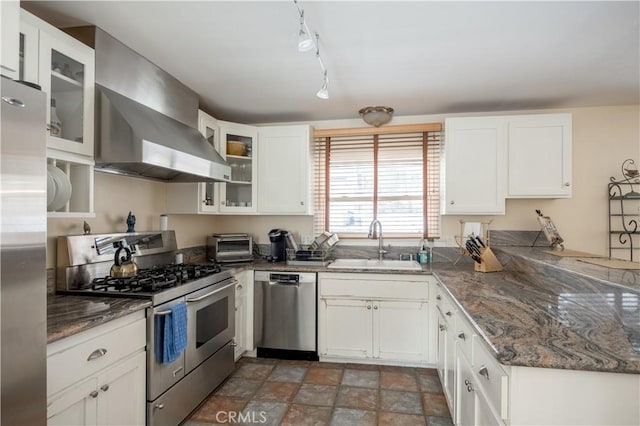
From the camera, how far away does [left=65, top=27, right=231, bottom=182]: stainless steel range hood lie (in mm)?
1896

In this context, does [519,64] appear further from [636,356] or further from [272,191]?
[272,191]

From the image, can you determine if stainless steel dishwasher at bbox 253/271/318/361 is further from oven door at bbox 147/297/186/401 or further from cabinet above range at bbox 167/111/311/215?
oven door at bbox 147/297/186/401

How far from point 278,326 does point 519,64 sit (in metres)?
2.85

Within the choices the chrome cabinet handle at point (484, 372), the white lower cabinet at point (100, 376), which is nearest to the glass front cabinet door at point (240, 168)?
the white lower cabinet at point (100, 376)

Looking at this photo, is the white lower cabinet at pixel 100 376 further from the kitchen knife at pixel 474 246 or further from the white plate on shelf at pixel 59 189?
the kitchen knife at pixel 474 246

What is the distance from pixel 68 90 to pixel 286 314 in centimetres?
230

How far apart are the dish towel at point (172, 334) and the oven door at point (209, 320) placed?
138 millimetres

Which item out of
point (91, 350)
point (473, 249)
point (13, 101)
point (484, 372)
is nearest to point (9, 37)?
point (13, 101)

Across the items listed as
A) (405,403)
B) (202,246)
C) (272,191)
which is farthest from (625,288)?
(202,246)

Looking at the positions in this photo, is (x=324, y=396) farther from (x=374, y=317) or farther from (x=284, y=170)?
(x=284, y=170)

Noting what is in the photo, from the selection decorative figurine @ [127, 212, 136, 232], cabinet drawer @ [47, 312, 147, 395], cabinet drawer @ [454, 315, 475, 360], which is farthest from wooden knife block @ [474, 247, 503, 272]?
decorative figurine @ [127, 212, 136, 232]

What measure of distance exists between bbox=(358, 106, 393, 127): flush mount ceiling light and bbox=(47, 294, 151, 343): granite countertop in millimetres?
2514

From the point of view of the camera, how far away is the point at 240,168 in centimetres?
343

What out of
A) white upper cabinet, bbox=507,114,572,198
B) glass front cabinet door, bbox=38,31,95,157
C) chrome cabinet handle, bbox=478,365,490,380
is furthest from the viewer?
white upper cabinet, bbox=507,114,572,198
